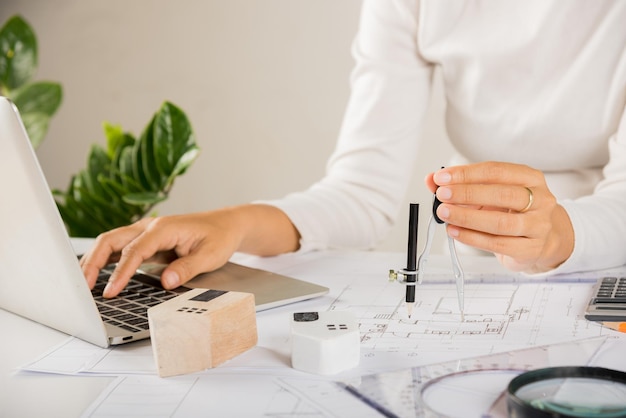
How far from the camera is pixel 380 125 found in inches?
→ 54.8

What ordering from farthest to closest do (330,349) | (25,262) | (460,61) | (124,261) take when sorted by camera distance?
(460,61) → (124,261) → (25,262) → (330,349)

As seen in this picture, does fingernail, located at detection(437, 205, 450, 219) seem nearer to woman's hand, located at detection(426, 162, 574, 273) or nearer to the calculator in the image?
woman's hand, located at detection(426, 162, 574, 273)

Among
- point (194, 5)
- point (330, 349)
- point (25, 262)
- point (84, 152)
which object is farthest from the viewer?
point (84, 152)

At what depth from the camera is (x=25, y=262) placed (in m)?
0.83

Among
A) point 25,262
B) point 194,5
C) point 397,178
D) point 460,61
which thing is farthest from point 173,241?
point 194,5

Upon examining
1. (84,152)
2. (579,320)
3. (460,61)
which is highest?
(460,61)

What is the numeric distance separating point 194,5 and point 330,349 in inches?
80.8

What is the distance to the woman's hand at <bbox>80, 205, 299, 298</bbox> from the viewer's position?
3.22 ft

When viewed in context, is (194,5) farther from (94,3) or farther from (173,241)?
(173,241)

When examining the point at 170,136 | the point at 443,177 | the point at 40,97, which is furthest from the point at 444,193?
the point at 40,97

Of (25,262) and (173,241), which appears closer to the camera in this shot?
(25,262)

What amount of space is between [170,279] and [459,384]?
0.43 meters

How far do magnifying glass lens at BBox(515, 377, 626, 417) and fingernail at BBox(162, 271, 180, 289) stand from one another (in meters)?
0.50

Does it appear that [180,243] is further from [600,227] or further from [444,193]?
[600,227]
